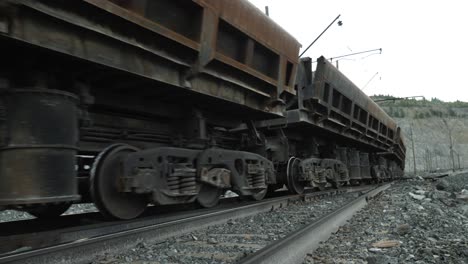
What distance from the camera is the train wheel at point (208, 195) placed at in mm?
5625

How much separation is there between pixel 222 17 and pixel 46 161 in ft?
9.34

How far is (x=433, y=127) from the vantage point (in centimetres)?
8381

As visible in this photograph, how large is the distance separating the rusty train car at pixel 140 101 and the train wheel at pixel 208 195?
0.03m

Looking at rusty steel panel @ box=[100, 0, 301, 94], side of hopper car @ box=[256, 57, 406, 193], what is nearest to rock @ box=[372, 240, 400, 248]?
rusty steel panel @ box=[100, 0, 301, 94]

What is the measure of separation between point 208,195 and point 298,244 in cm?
235

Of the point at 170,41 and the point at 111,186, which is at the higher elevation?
the point at 170,41

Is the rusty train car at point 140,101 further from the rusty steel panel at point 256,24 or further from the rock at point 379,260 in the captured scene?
the rock at point 379,260

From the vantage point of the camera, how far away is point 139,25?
12.2ft

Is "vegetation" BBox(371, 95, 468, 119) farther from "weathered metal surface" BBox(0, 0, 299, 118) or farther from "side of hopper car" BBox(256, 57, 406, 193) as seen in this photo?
"weathered metal surface" BBox(0, 0, 299, 118)

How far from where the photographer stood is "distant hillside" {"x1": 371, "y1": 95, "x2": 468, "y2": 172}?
238 ft

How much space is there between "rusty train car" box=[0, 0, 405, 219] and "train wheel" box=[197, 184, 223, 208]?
3 centimetres

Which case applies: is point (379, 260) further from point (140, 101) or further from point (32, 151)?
point (140, 101)

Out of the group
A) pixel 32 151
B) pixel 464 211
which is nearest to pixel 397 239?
pixel 32 151

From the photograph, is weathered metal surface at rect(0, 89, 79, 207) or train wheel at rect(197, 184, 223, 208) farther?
train wheel at rect(197, 184, 223, 208)
